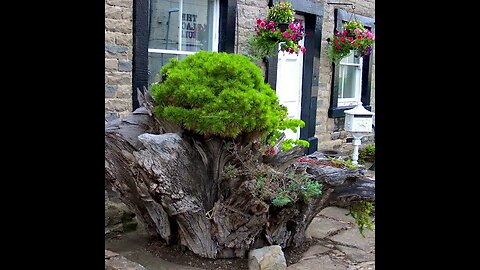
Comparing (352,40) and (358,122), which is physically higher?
(352,40)

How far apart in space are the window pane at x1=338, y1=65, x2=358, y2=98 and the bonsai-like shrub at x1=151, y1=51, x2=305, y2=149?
5.99 metres

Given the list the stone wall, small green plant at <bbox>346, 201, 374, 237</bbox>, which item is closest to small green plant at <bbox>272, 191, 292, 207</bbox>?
small green plant at <bbox>346, 201, 374, 237</bbox>

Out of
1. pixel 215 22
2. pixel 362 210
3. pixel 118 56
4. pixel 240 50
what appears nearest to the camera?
pixel 362 210

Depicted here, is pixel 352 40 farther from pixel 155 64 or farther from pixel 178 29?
pixel 155 64

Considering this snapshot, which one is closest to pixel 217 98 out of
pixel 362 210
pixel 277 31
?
pixel 362 210

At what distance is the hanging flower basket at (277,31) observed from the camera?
687cm

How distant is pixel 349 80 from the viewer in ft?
34.6

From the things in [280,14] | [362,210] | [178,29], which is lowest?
[362,210]

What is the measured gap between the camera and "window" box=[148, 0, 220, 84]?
19.7 feet

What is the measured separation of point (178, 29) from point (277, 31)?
1.32m
